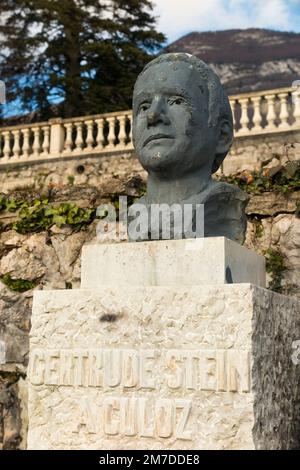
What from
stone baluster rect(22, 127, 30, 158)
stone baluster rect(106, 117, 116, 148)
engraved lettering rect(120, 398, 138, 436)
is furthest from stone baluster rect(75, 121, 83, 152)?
engraved lettering rect(120, 398, 138, 436)

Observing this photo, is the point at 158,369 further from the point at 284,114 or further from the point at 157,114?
the point at 284,114

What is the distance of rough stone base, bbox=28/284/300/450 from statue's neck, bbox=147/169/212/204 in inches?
27.2

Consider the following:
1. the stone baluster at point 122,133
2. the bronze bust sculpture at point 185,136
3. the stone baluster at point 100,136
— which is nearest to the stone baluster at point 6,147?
the stone baluster at point 100,136

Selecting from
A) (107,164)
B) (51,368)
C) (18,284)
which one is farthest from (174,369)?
(107,164)

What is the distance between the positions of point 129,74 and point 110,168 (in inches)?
268

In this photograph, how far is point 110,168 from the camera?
395 inches

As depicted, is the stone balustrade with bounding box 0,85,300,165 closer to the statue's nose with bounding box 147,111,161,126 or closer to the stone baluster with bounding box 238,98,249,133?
the stone baluster with bounding box 238,98,249,133

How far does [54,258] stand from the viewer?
8031mm

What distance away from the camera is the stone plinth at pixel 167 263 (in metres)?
3.68

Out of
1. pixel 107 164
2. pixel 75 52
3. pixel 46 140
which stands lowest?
pixel 107 164

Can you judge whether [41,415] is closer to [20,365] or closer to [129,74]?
[20,365]

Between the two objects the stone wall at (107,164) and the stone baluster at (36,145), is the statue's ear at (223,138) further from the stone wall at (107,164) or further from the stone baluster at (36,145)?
the stone baluster at (36,145)

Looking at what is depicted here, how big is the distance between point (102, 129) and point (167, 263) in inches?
275

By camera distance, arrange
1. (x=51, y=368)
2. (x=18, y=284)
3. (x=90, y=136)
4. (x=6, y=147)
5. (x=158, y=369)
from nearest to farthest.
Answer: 1. (x=158, y=369)
2. (x=51, y=368)
3. (x=18, y=284)
4. (x=90, y=136)
5. (x=6, y=147)
